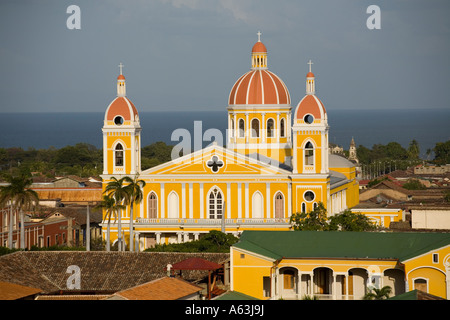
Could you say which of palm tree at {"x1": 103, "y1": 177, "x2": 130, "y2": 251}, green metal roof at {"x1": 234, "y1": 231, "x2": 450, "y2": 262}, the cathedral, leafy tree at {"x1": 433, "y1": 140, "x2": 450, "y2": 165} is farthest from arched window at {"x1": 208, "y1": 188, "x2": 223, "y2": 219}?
leafy tree at {"x1": 433, "y1": 140, "x2": 450, "y2": 165}

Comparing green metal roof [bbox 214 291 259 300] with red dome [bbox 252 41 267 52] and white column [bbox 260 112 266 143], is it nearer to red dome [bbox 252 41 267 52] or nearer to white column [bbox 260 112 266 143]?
white column [bbox 260 112 266 143]

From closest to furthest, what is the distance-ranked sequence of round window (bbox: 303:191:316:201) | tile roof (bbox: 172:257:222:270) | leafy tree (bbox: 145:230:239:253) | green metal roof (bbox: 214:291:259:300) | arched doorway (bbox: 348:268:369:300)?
green metal roof (bbox: 214:291:259:300) < tile roof (bbox: 172:257:222:270) < arched doorway (bbox: 348:268:369:300) < leafy tree (bbox: 145:230:239:253) < round window (bbox: 303:191:316:201)

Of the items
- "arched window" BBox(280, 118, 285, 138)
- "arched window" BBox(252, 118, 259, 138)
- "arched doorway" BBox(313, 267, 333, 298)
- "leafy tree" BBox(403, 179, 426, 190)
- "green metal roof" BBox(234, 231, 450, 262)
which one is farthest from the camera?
"leafy tree" BBox(403, 179, 426, 190)

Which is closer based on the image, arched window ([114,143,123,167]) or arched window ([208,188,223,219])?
arched window ([208,188,223,219])

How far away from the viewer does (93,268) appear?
214ft

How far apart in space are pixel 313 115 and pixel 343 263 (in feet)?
72.8

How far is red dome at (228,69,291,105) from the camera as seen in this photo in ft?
291

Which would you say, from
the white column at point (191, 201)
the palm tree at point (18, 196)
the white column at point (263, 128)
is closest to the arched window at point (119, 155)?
the white column at point (191, 201)

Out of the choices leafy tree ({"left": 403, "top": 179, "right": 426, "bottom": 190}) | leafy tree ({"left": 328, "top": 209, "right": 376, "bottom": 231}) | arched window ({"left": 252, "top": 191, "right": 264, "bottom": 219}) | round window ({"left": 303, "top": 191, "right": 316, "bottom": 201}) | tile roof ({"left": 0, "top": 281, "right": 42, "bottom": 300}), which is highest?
leafy tree ({"left": 403, "top": 179, "right": 426, "bottom": 190})

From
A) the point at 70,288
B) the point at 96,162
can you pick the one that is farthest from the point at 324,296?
the point at 96,162

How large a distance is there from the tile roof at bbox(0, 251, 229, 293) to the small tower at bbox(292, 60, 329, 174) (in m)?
17.1

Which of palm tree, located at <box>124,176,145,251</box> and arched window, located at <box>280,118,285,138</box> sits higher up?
arched window, located at <box>280,118,285,138</box>

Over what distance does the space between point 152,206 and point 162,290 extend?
3006 cm
